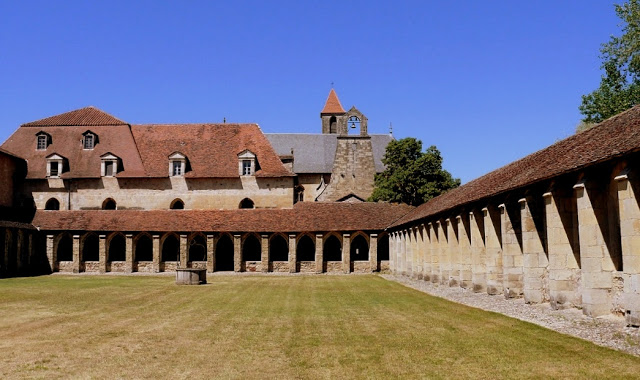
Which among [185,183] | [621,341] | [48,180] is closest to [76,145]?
[48,180]

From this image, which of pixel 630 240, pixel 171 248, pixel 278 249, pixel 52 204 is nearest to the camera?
pixel 630 240

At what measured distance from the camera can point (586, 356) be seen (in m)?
9.18

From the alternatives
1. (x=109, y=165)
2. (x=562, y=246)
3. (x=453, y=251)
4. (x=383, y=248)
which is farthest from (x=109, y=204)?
(x=562, y=246)

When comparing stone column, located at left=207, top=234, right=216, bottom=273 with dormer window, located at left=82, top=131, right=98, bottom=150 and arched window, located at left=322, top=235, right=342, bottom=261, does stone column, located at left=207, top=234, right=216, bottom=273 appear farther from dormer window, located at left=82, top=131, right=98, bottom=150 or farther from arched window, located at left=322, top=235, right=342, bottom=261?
dormer window, located at left=82, top=131, right=98, bottom=150

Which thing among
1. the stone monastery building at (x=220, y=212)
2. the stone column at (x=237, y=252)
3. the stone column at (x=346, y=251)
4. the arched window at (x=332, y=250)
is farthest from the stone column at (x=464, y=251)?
the arched window at (x=332, y=250)

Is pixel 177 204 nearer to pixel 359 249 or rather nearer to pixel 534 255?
pixel 359 249

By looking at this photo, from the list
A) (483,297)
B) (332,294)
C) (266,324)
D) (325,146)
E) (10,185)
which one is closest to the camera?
(266,324)

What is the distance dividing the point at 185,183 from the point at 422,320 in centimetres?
3275

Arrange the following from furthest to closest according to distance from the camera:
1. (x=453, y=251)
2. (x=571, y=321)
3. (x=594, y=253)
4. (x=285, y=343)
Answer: (x=453, y=251) < (x=594, y=253) < (x=571, y=321) < (x=285, y=343)

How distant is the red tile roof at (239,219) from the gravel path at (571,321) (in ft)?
66.9

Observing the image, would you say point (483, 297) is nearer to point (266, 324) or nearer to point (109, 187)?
point (266, 324)

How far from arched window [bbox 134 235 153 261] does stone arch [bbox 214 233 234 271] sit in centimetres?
465

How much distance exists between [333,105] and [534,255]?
53.6 m

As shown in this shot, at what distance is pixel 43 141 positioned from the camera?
1816 inches
